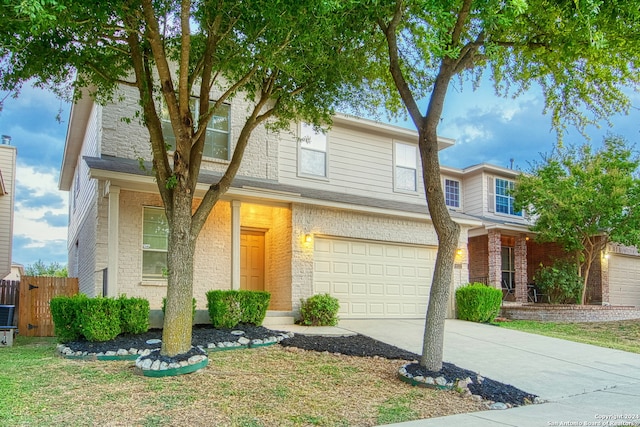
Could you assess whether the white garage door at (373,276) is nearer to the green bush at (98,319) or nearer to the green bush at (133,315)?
the green bush at (133,315)

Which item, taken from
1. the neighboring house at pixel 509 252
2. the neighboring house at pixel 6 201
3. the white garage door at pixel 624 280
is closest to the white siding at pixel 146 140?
the neighboring house at pixel 6 201

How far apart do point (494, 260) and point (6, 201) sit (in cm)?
1698

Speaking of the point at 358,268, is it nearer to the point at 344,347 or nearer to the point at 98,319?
the point at 344,347

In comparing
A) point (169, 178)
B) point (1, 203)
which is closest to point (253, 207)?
point (169, 178)

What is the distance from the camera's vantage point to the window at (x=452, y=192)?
21.6m

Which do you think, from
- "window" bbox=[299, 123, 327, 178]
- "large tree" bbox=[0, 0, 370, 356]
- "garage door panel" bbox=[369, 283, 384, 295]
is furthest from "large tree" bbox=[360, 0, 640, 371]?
"garage door panel" bbox=[369, 283, 384, 295]

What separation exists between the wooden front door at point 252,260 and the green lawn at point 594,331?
667 cm

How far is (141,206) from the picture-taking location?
1112 cm

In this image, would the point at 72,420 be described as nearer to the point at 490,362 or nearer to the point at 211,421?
the point at 211,421

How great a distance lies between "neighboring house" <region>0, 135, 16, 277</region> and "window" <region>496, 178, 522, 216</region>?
1809 cm

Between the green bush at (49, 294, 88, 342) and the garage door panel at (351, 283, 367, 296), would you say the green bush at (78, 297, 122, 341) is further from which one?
the garage door panel at (351, 283, 367, 296)

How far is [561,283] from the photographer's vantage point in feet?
58.7

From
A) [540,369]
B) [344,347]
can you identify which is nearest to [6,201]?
[344,347]

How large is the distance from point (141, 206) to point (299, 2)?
6694 mm
